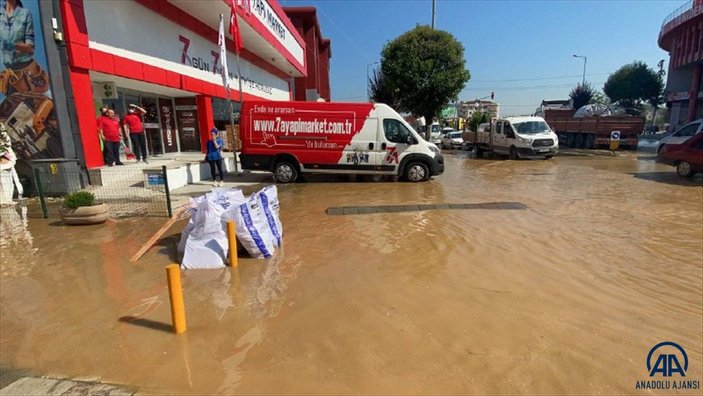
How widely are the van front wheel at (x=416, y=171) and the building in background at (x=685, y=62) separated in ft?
104

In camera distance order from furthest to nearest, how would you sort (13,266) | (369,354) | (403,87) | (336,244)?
(403,87) < (336,244) < (13,266) < (369,354)

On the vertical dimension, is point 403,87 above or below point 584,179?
above

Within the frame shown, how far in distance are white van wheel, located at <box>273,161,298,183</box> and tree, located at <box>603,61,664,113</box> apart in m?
55.9

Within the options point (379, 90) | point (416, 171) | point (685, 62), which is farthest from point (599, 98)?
point (416, 171)

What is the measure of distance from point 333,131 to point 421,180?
315 cm

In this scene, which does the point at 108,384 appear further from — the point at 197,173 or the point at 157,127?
the point at 157,127

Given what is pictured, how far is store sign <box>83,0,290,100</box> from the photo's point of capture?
9.65 m

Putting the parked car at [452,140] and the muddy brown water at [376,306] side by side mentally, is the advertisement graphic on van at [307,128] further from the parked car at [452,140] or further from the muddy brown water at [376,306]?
the parked car at [452,140]

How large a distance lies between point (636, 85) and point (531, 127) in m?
44.3

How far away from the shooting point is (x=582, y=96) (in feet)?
177

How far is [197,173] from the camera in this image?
12.1 meters

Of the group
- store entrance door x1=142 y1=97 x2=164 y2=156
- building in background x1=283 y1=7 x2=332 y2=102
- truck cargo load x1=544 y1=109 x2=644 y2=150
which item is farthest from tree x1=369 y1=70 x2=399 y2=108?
store entrance door x1=142 y1=97 x2=164 y2=156

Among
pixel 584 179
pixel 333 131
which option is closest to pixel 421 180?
pixel 333 131

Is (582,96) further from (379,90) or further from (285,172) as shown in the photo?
(285,172)
